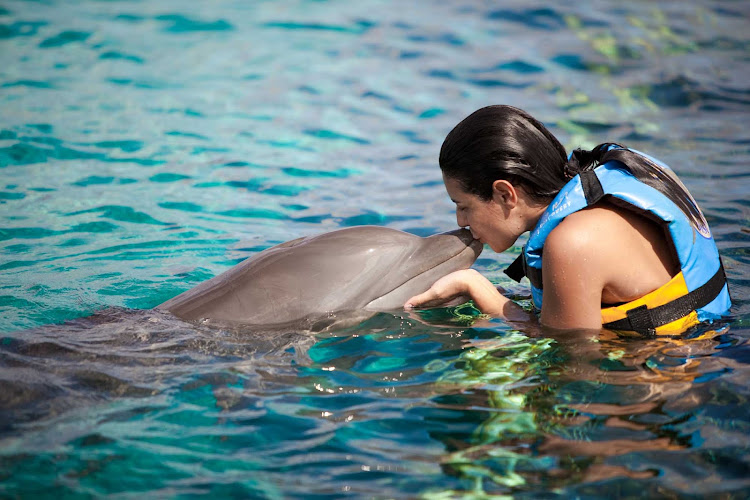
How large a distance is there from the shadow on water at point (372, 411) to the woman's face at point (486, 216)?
606 mm

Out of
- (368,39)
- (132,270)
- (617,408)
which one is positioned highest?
(368,39)

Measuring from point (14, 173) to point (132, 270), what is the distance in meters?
2.97

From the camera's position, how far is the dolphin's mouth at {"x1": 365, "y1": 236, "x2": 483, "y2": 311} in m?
4.86

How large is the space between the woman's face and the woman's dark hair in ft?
0.16

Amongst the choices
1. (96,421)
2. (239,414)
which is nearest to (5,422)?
(96,421)

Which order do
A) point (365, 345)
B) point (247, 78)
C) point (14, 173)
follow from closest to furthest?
point (365, 345) → point (14, 173) → point (247, 78)

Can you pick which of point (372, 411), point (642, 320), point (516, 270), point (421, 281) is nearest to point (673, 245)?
point (642, 320)

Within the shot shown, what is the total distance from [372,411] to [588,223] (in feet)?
4.99

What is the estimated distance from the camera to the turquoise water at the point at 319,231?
357cm

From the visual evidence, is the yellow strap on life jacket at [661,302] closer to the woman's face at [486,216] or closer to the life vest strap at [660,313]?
the life vest strap at [660,313]

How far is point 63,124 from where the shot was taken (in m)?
9.80

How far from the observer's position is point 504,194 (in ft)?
14.6

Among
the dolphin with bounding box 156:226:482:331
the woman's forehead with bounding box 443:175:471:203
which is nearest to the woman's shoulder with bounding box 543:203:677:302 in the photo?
the woman's forehead with bounding box 443:175:471:203

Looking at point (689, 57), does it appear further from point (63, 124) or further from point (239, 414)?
point (239, 414)
